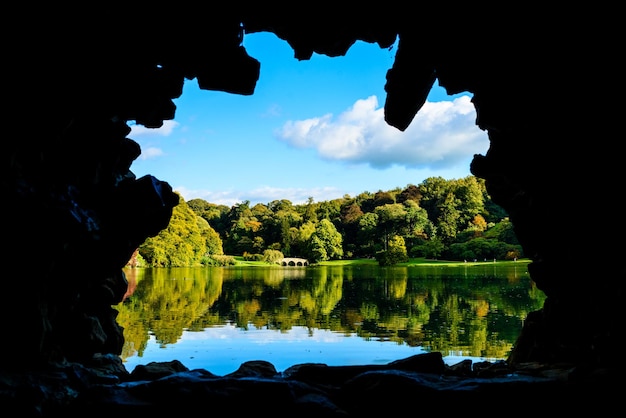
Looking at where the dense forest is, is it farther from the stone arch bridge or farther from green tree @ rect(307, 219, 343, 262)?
the stone arch bridge

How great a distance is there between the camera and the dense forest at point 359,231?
58.5 m

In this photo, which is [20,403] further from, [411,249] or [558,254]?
[411,249]

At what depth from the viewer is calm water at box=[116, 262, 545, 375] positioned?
389 inches

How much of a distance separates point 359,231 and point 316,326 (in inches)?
2365

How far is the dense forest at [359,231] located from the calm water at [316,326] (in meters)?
36.9

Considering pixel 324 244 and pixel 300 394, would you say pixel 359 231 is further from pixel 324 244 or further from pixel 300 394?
pixel 300 394

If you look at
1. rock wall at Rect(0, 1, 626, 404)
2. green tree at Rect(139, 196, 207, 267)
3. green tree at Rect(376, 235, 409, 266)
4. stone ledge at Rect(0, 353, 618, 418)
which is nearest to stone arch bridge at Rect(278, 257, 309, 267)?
green tree at Rect(139, 196, 207, 267)

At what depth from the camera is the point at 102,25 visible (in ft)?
18.4

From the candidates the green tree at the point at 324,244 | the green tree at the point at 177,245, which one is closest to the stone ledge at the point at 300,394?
the green tree at the point at 177,245

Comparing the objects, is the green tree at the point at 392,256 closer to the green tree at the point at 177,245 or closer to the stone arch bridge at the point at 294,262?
the stone arch bridge at the point at 294,262

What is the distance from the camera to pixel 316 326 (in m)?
13.5

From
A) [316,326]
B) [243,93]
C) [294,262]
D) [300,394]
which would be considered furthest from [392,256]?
[300,394]

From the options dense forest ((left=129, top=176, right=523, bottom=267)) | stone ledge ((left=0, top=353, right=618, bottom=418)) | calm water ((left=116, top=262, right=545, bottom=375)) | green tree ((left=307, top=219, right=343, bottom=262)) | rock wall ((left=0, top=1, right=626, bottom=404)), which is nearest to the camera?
stone ledge ((left=0, top=353, right=618, bottom=418))

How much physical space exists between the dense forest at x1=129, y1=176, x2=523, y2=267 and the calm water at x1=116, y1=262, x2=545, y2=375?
36.9 meters
